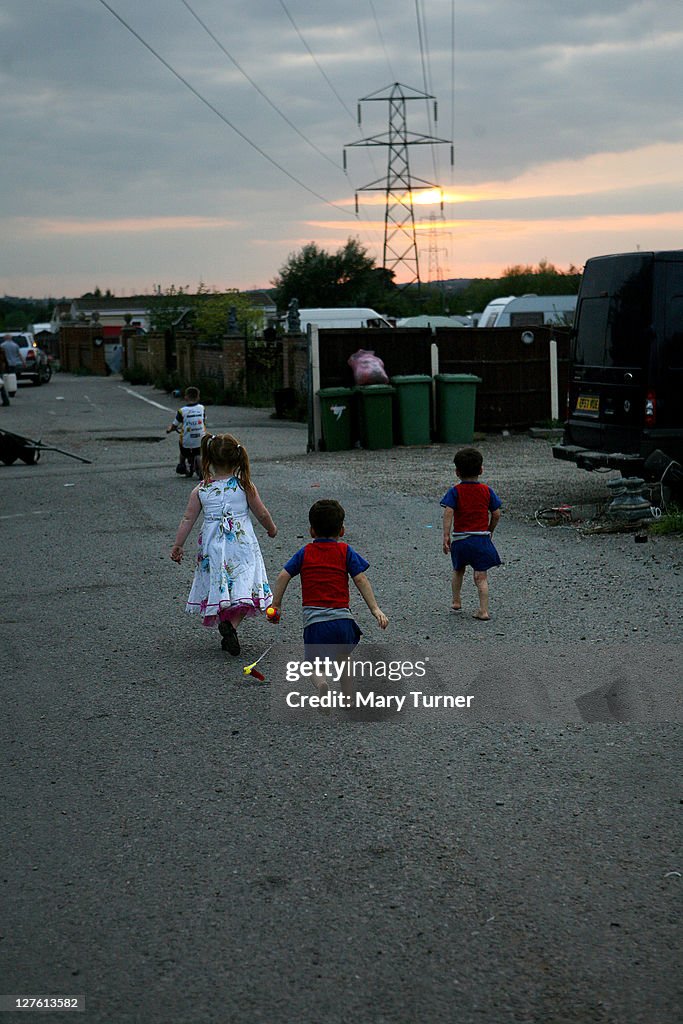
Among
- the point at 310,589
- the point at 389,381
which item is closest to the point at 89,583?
the point at 310,589

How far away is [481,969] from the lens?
142 inches

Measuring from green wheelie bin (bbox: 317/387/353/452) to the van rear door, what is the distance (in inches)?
275

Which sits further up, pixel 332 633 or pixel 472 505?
pixel 472 505

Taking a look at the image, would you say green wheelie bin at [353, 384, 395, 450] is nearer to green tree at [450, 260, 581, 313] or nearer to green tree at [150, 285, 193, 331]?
green tree at [150, 285, 193, 331]

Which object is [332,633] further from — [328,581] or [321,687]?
[321,687]

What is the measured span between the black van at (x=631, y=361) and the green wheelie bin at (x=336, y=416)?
7.24 m

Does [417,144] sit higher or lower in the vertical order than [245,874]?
higher

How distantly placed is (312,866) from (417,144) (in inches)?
2066

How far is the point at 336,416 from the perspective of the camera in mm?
20531

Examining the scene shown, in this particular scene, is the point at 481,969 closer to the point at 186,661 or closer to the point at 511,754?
the point at 511,754

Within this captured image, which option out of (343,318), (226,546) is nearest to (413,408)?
(343,318)

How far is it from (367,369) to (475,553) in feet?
41.8

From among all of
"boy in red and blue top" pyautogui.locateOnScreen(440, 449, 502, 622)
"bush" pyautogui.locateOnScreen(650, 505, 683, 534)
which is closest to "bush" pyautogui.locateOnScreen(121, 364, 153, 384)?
"bush" pyautogui.locateOnScreen(650, 505, 683, 534)

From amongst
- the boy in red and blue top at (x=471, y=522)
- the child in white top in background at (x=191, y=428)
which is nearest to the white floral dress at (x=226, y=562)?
the boy in red and blue top at (x=471, y=522)
